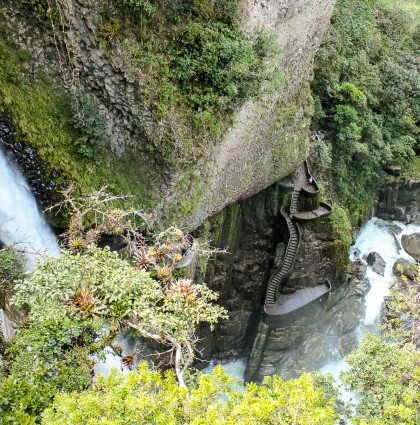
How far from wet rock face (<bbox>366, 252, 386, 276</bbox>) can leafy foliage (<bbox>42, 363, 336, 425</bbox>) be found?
15.1 metres

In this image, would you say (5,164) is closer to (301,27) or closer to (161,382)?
(161,382)

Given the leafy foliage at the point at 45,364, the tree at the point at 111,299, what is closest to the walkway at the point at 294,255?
the tree at the point at 111,299

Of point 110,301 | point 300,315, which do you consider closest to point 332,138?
point 300,315

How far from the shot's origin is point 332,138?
706 inches

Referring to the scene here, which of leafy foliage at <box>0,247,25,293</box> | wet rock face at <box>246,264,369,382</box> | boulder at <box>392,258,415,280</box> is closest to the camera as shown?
leafy foliage at <box>0,247,25,293</box>

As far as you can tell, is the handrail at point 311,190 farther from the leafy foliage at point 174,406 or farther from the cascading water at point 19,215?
the leafy foliage at point 174,406

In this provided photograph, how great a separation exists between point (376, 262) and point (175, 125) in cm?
1341

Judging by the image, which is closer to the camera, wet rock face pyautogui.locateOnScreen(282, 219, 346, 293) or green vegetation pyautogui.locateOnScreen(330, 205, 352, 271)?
wet rock face pyautogui.locateOnScreen(282, 219, 346, 293)

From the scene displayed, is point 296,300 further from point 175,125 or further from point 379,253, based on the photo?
point 175,125

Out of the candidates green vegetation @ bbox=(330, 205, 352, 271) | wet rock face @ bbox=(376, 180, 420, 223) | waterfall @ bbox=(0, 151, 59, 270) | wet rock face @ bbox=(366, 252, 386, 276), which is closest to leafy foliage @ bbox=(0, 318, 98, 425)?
waterfall @ bbox=(0, 151, 59, 270)

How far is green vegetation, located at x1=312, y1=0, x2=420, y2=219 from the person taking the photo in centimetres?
1748

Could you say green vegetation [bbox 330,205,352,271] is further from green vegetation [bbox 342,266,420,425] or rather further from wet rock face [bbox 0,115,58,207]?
wet rock face [bbox 0,115,58,207]

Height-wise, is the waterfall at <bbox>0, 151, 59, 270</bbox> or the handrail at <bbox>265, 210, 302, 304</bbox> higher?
the waterfall at <bbox>0, 151, 59, 270</bbox>

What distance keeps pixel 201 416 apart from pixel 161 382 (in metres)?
0.85
